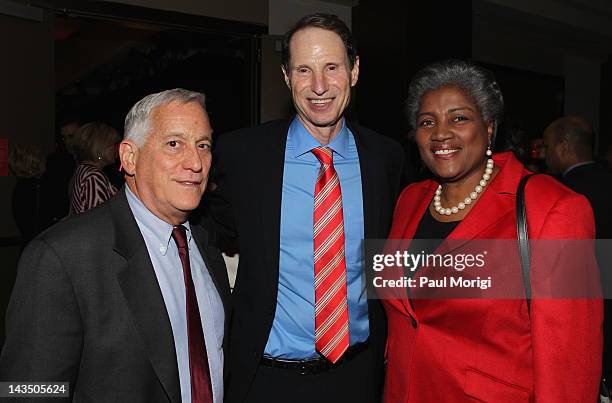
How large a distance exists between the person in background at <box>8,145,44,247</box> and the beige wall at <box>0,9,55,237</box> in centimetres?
170

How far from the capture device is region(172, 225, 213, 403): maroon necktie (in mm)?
1578

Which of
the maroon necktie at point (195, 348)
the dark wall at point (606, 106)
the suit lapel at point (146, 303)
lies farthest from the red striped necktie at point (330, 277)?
the dark wall at point (606, 106)

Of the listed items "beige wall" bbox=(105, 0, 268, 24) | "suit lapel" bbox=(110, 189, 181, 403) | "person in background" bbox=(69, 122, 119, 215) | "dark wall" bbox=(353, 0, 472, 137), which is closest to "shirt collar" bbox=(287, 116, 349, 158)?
"suit lapel" bbox=(110, 189, 181, 403)

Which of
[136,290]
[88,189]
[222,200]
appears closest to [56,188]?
[88,189]

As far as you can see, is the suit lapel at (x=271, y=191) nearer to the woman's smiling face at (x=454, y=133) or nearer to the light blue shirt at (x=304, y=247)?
the light blue shirt at (x=304, y=247)

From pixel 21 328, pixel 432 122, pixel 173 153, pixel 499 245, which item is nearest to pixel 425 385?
pixel 499 245

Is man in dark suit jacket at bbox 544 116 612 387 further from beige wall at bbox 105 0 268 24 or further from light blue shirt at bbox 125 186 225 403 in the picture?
beige wall at bbox 105 0 268 24

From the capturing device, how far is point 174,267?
5.40ft

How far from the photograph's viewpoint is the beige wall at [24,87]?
21.9ft

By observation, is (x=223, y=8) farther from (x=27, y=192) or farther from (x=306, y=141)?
(x=306, y=141)

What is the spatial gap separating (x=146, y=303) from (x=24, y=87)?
6.59 metres

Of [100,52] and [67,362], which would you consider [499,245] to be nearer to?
[67,362]

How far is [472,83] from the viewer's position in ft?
6.03

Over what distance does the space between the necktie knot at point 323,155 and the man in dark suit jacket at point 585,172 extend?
2047 millimetres
